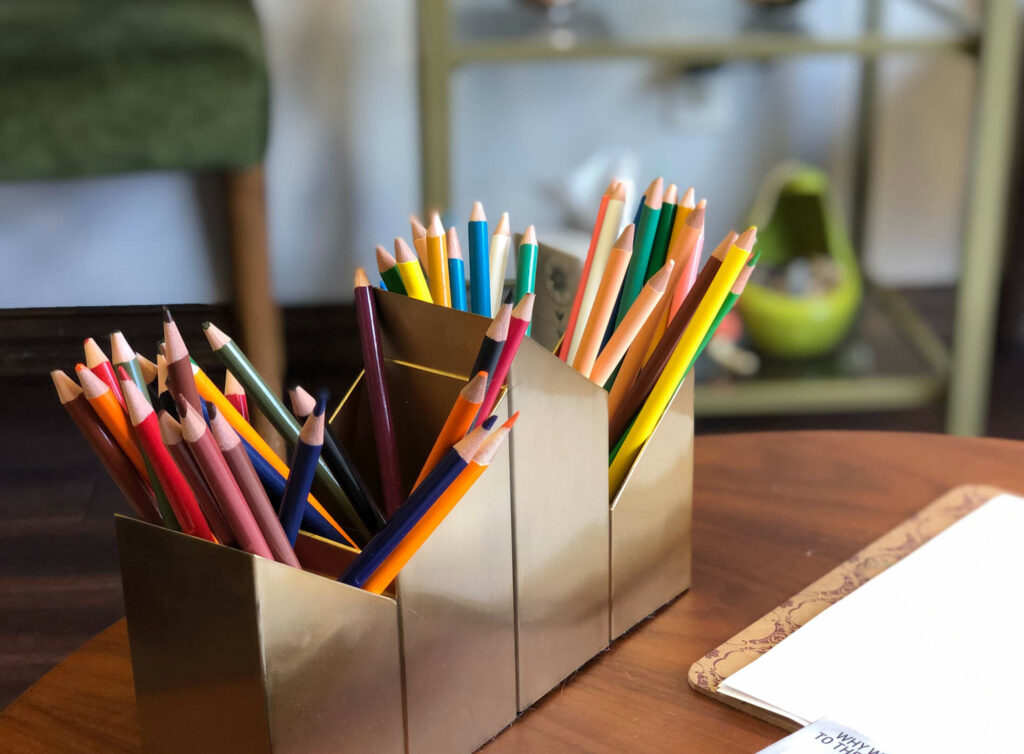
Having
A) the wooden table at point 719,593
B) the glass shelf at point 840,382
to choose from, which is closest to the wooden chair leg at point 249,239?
the glass shelf at point 840,382

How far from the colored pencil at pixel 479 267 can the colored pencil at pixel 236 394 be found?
82 millimetres

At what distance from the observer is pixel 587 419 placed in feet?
1.32

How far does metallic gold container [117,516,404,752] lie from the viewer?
1.02 feet

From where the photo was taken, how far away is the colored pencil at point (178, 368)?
0.31m

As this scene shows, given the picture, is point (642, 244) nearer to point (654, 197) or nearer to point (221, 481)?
point (654, 197)

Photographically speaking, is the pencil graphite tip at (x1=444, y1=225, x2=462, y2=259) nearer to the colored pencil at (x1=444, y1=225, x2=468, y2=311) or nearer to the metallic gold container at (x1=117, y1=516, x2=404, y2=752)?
the colored pencil at (x1=444, y1=225, x2=468, y2=311)

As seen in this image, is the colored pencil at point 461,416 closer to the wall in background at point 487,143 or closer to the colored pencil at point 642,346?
the colored pencil at point 642,346

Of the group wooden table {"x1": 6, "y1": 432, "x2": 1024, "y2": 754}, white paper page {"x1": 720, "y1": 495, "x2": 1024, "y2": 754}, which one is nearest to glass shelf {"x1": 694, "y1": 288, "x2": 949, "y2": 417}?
wooden table {"x1": 6, "y1": 432, "x2": 1024, "y2": 754}

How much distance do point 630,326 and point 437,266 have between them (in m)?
0.07

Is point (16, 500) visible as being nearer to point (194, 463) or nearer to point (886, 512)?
point (194, 463)

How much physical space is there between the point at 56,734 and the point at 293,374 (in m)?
0.15

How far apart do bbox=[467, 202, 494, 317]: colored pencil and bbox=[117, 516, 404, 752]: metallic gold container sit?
0.34 feet

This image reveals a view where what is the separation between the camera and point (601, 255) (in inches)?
16.7

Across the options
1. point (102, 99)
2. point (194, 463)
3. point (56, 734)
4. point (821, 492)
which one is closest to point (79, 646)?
point (56, 734)
